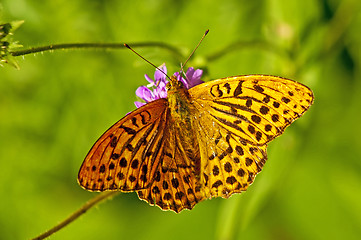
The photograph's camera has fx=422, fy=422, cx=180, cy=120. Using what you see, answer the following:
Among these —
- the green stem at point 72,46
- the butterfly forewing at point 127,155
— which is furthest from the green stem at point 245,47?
the butterfly forewing at point 127,155

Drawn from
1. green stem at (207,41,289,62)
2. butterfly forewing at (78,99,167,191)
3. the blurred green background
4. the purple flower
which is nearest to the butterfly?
butterfly forewing at (78,99,167,191)

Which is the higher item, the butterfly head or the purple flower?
the purple flower

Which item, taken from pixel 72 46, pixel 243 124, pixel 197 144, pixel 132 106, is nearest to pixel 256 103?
pixel 243 124

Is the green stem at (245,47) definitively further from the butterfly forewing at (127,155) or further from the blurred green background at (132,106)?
the butterfly forewing at (127,155)

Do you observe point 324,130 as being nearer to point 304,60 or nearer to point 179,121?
point 304,60

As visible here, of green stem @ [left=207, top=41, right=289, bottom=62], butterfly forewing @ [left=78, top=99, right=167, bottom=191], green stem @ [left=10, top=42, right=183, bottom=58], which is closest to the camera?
butterfly forewing @ [left=78, top=99, right=167, bottom=191]

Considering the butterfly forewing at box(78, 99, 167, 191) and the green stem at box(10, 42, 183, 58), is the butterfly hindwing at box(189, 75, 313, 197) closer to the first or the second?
the butterfly forewing at box(78, 99, 167, 191)

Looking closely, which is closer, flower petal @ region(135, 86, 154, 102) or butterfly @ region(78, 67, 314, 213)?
butterfly @ region(78, 67, 314, 213)

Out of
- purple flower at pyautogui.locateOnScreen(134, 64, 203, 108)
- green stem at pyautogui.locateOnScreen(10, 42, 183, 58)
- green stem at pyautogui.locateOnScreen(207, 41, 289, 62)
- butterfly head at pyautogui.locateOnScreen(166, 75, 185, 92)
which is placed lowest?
butterfly head at pyautogui.locateOnScreen(166, 75, 185, 92)

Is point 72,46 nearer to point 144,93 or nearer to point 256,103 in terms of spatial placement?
point 144,93
